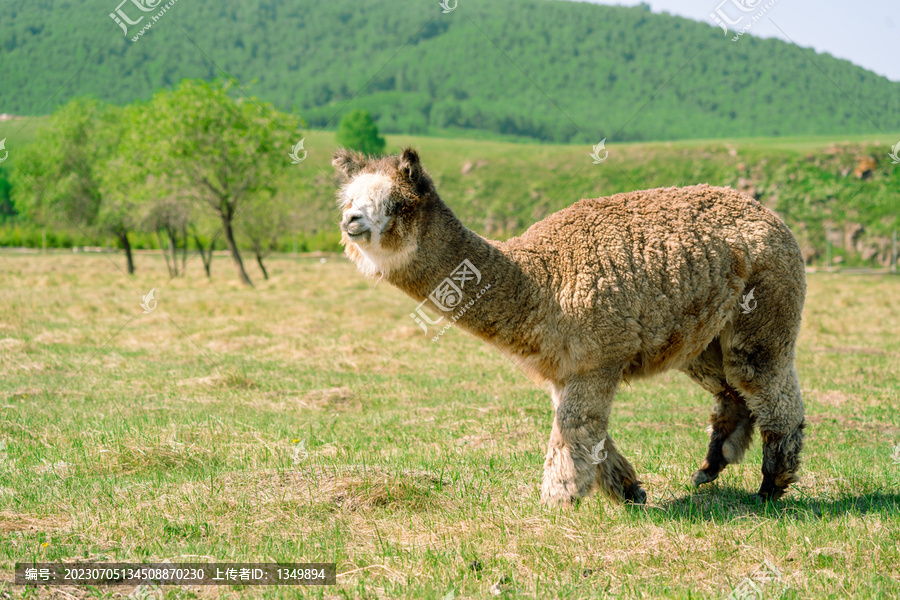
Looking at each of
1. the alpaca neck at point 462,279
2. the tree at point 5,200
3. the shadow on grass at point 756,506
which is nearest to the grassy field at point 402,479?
the shadow on grass at point 756,506

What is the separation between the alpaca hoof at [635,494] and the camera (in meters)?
5.84

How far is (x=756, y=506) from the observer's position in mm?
5965

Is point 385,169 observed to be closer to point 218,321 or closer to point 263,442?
point 263,442

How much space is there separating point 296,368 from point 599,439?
8361mm

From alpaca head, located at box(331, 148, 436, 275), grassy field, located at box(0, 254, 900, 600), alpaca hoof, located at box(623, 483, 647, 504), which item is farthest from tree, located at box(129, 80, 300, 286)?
alpaca hoof, located at box(623, 483, 647, 504)

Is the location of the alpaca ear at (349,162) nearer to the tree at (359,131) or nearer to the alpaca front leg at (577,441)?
the alpaca front leg at (577,441)

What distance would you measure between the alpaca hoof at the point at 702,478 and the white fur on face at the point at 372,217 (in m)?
3.52

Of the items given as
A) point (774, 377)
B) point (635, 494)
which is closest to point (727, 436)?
point (774, 377)

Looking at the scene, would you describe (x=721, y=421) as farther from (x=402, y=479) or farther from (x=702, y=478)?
(x=402, y=479)

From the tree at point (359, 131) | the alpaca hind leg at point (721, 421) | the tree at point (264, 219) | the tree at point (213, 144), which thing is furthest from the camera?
the tree at point (359, 131)

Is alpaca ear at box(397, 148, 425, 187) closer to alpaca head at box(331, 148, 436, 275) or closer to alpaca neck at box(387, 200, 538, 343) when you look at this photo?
alpaca head at box(331, 148, 436, 275)

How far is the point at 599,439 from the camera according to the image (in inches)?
214

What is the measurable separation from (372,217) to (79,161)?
4759 centimetres

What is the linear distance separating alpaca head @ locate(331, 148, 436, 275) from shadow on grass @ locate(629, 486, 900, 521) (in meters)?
2.73
